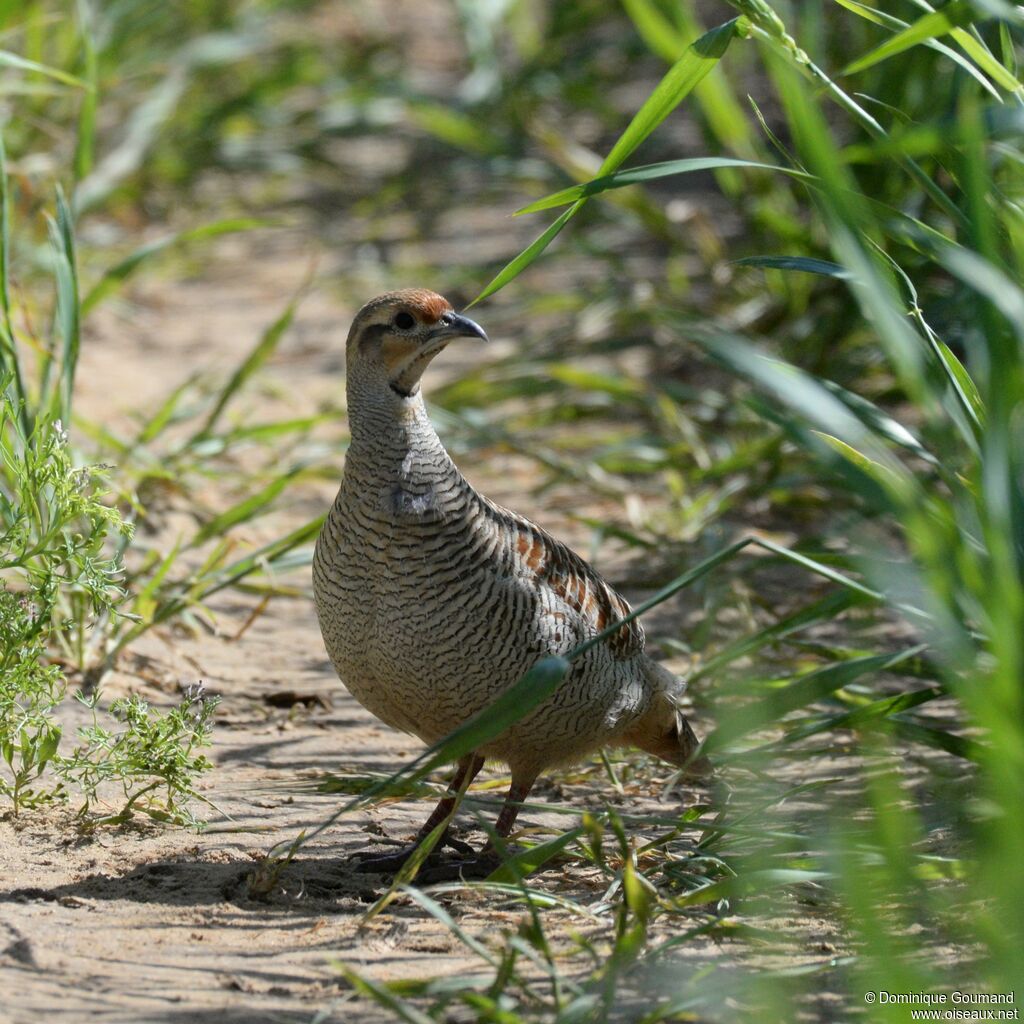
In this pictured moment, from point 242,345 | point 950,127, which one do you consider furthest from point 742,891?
point 242,345

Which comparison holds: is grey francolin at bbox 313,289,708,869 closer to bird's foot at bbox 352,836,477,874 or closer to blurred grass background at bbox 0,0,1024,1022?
bird's foot at bbox 352,836,477,874

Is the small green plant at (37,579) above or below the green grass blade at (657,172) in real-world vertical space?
below

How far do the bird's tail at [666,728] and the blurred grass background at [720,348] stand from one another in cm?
14

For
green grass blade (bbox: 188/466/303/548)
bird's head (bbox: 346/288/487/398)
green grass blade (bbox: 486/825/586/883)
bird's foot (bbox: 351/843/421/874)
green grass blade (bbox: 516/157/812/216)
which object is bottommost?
bird's foot (bbox: 351/843/421/874)

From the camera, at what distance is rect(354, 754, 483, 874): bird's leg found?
3.28m

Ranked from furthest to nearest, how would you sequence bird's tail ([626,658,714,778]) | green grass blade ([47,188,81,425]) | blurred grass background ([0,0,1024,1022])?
green grass blade ([47,188,81,425]) → bird's tail ([626,658,714,778]) → blurred grass background ([0,0,1024,1022])

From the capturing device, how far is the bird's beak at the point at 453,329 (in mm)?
3541

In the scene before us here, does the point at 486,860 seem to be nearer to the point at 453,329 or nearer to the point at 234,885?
the point at 234,885

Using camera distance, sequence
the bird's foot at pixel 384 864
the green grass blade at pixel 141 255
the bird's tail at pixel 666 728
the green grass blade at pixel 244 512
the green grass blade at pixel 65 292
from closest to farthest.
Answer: the bird's foot at pixel 384 864
the bird's tail at pixel 666 728
the green grass blade at pixel 65 292
the green grass blade at pixel 244 512
the green grass blade at pixel 141 255

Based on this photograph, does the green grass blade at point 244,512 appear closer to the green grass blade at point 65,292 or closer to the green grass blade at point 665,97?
the green grass blade at point 65,292

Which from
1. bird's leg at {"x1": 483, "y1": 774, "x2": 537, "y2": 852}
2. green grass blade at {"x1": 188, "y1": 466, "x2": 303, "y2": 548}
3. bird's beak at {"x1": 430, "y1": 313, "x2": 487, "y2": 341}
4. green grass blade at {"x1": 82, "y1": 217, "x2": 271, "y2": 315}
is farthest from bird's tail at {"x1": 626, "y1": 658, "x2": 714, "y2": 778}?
green grass blade at {"x1": 82, "y1": 217, "x2": 271, "y2": 315}

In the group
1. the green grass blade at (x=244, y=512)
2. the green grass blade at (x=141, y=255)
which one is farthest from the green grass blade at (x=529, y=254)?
the green grass blade at (x=141, y=255)

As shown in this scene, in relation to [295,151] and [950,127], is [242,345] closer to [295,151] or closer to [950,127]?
[295,151]

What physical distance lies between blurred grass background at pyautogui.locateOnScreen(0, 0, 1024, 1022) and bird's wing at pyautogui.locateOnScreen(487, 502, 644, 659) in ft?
0.90
